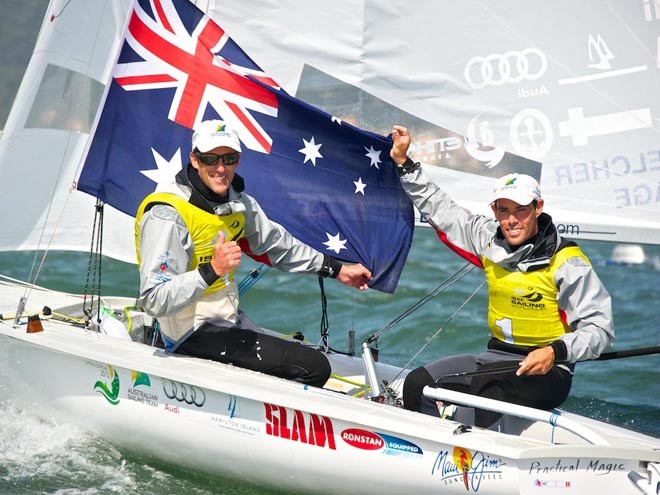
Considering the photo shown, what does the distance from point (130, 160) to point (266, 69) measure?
750mm

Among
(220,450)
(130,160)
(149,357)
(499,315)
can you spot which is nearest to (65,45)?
(130,160)

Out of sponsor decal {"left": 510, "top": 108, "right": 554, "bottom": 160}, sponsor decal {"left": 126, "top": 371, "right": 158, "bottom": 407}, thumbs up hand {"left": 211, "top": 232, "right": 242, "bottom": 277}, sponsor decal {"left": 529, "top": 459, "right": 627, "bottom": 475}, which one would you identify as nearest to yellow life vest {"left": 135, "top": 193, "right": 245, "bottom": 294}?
thumbs up hand {"left": 211, "top": 232, "right": 242, "bottom": 277}

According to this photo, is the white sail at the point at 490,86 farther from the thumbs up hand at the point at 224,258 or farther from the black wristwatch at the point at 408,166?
the thumbs up hand at the point at 224,258

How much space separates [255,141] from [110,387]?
123 centimetres

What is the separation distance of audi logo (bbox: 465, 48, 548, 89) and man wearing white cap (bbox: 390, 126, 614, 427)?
2.33ft

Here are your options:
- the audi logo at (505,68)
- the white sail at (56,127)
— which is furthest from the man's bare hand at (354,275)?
the white sail at (56,127)

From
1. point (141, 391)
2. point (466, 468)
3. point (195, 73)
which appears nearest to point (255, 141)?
point (195, 73)

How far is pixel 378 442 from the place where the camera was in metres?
3.36

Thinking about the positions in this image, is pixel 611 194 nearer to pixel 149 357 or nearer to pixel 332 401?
pixel 332 401

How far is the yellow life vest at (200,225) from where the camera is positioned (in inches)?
143

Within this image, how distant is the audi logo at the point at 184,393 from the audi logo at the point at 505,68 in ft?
5.55

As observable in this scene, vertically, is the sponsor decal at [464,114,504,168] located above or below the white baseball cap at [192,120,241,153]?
above

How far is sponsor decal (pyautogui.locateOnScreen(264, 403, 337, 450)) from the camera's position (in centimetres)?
345

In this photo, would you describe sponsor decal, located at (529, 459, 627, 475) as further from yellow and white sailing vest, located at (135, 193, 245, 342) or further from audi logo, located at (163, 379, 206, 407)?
yellow and white sailing vest, located at (135, 193, 245, 342)
